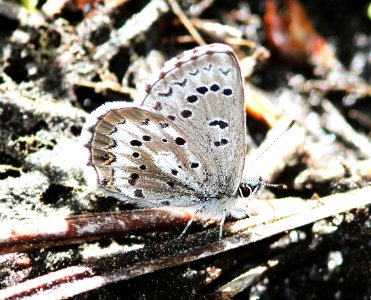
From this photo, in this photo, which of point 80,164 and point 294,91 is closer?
point 80,164

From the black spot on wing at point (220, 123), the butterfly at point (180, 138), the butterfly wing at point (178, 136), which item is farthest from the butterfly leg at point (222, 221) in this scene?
the black spot on wing at point (220, 123)

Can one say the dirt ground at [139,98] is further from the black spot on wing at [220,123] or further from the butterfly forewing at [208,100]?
the black spot on wing at [220,123]

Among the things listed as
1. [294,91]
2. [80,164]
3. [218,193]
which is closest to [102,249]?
[80,164]

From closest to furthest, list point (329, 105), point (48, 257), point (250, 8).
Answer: point (48, 257) → point (329, 105) → point (250, 8)

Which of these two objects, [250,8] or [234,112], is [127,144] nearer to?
[234,112]

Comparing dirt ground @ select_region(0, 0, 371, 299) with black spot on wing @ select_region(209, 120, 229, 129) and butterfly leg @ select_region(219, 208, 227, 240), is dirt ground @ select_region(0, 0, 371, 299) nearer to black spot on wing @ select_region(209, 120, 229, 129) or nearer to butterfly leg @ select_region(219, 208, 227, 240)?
butterfly leg @ select_region(219, 208, 227, 240)
